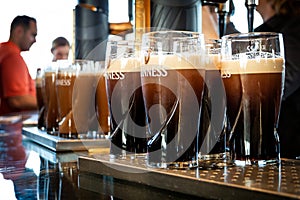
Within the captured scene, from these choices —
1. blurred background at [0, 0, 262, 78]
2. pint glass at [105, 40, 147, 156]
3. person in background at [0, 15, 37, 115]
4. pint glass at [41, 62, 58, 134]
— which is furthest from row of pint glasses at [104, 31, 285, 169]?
blurred background at [0, 0, 262, 78]

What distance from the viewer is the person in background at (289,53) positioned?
Result: 6.77 feet

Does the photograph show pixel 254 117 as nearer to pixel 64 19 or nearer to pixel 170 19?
pixel 170 19

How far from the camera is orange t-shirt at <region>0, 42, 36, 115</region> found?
429 cm

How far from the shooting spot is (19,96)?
170 inches

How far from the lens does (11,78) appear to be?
14.0 feet

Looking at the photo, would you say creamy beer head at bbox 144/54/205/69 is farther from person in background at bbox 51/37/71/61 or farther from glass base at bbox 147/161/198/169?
person in background at bbox 51/37/71/61

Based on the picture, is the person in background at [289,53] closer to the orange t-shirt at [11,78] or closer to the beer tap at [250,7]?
the beer tap at [250,7]

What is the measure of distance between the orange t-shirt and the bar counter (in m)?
3.38

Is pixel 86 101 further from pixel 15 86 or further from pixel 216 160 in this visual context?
pixel 15 86

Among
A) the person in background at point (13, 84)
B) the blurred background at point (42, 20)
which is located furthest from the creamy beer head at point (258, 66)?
the blurred background at point (42, 20)

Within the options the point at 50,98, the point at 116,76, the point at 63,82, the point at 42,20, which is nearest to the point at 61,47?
the point at 42,20

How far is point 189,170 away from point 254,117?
159 mm

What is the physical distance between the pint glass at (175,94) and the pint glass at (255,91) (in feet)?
0.24

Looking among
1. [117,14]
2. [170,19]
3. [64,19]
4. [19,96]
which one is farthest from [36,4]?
[170,19]
